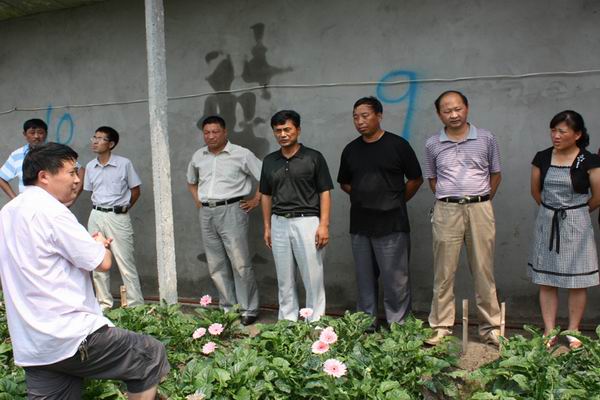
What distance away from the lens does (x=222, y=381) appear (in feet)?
10.4

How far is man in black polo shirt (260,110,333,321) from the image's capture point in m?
4.30

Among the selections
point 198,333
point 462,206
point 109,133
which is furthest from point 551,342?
point 109,133

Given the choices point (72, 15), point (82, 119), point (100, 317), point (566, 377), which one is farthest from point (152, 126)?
point (566, 377)

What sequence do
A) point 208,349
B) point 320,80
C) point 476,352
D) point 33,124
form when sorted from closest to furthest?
point 208,349 < point 476,352 < point 320,80 < point 33,124

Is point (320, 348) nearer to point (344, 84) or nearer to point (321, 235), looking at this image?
point (321, 235)

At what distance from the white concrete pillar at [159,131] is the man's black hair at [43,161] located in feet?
5.19

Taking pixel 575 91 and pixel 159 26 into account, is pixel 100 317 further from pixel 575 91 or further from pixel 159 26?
pixel 575 91

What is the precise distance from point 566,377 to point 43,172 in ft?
9.83

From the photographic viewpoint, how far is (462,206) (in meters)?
3.89

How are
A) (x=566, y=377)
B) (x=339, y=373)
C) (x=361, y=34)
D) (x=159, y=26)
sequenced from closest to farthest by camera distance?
(x=339, y=373), (x=566, y=377), (x=159, y=26), (x=361, y=34)

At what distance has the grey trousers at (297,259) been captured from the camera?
4.31m

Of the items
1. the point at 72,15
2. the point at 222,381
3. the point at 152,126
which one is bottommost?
the point at 222,381

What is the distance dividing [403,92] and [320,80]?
80cm

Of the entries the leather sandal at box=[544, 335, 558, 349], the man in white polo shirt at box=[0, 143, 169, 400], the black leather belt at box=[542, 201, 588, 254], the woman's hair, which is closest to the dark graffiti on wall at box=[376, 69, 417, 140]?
the woman's hair
